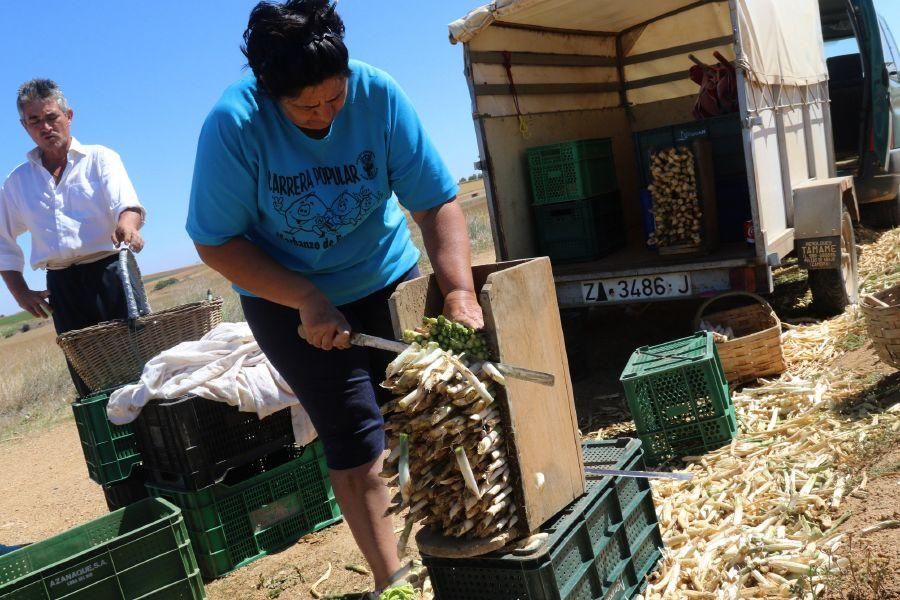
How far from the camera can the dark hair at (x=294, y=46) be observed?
2803mm

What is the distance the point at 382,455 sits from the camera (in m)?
3.48

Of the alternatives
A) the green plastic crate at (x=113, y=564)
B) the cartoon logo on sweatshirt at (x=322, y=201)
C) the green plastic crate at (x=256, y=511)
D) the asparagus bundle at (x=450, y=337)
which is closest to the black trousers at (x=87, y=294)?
the green plastic crate at (x=256, y=511)

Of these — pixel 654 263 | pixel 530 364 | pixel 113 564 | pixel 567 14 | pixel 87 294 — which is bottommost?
pixel 113 564

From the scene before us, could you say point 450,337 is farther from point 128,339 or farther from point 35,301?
point 35,301

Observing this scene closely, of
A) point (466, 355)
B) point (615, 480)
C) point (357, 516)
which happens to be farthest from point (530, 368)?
point (357, 516)

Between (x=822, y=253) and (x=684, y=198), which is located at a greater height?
(x=684, y=198)

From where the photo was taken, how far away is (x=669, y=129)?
22.4 ft

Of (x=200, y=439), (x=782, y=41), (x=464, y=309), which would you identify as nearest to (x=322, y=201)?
(x=464, y=309)

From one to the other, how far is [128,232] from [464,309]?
3.41 m

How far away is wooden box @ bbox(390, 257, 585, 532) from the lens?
2.84 meters

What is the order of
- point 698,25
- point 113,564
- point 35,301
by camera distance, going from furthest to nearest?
point 698,25, point 35,301, point 113,564

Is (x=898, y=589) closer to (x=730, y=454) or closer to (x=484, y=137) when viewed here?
(x=730, y=454)

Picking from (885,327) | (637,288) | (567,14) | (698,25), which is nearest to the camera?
(885,327)

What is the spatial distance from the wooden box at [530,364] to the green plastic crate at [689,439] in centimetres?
187
